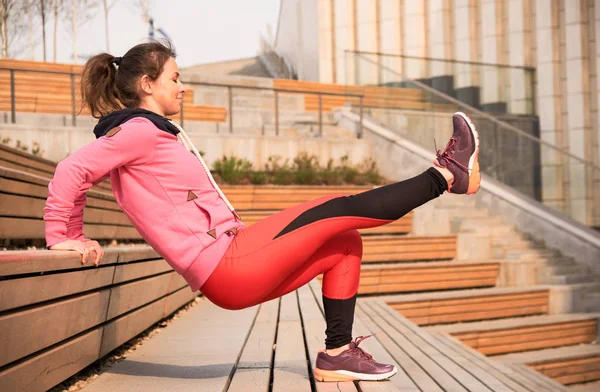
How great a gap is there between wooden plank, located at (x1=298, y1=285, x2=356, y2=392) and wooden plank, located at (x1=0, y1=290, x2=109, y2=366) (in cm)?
93

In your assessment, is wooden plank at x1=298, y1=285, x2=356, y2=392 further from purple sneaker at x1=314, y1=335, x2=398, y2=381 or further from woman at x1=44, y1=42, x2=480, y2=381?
woman at x1=44, y1=42, x2=480, y2=381

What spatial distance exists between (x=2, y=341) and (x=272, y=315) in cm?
303

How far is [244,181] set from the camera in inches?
437

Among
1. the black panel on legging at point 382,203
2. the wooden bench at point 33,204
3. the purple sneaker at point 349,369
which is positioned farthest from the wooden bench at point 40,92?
the black panel on legging at point 382,203

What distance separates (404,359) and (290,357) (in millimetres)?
975

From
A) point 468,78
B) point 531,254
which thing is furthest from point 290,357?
point 468,78

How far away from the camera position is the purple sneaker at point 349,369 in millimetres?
2643

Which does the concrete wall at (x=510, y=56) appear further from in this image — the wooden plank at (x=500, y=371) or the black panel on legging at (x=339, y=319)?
the black panel on legging at (x=339, y=319)

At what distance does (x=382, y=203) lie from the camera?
93.4 inches

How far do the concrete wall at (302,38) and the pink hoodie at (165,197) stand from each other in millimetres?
22122

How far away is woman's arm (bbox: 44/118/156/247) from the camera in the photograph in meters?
2.28

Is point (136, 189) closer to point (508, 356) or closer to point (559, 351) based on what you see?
point (508, 356)

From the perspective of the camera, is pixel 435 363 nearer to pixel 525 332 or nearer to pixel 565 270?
pixel 525 332

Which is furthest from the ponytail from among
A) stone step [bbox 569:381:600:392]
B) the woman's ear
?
stone step [bbox 569:381:600:392]
